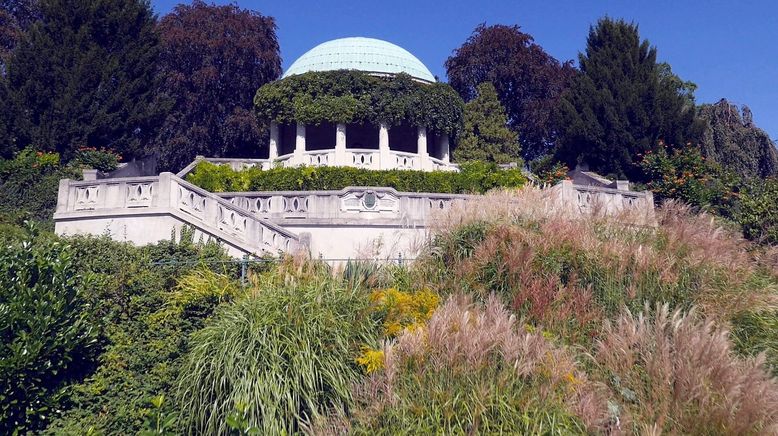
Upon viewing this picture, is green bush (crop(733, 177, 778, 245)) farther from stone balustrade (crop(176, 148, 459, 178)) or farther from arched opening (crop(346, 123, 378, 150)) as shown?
arched opening (crop(346, 123, 378, 150))

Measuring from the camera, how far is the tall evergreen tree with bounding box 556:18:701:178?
2550 centimetres

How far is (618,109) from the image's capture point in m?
26.1

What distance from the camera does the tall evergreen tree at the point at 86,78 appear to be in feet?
73.2

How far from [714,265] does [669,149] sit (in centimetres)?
1911

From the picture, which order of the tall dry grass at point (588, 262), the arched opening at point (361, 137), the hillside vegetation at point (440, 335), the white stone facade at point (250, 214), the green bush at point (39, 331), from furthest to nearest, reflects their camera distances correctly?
the arched opening at point (361, 137) < the white stone facade at point (250, 214) < the tall dry grass at point (588, 262) < the green bush at point (39, 331) < the hillside vegetation at point (440, 335)

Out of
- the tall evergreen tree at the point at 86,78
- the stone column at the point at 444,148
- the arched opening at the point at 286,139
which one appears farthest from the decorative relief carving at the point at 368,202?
the stone column at the point at 444,148

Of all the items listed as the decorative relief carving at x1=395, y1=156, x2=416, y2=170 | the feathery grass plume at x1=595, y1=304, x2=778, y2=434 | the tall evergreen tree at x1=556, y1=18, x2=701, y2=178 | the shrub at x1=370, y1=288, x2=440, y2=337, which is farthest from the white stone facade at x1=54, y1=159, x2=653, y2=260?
the tall evergreen tree at x1=556, y1=18, x2=701, y2=178

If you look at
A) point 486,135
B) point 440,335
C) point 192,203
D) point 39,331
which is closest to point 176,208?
point 192,203

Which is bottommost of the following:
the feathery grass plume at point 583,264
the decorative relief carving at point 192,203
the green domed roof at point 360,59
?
the feathery grass plume at point 583,264

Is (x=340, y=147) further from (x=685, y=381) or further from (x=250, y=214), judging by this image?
(x=685, y=381)

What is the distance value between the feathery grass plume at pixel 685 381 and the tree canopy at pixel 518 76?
3201cm

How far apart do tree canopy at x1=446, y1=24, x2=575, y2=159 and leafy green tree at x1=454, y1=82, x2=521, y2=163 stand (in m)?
4.79

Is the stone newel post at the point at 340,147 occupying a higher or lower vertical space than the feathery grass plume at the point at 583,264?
higher

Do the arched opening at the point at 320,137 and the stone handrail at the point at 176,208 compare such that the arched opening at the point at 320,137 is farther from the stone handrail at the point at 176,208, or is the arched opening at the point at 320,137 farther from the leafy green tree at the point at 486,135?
the stone handrail at the point at 176,208
